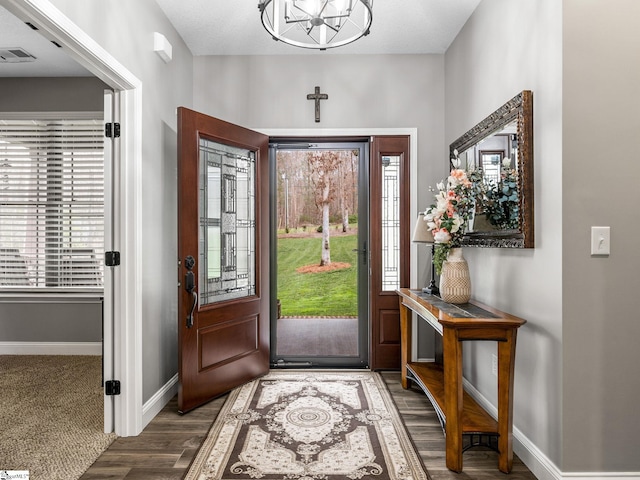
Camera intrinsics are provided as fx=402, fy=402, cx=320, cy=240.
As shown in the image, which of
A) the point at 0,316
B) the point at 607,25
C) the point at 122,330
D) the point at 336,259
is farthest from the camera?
the point at 336,259

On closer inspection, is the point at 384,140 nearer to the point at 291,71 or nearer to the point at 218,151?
the point at 291,71

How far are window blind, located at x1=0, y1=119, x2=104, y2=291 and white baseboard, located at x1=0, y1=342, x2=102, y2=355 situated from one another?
591 mm

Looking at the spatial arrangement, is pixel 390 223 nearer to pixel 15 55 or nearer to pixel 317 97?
pixel 317 97

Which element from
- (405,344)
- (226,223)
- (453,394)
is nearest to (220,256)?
(226,223)

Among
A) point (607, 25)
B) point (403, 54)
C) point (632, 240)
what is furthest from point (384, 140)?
point (632, 240)

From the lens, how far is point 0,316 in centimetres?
419

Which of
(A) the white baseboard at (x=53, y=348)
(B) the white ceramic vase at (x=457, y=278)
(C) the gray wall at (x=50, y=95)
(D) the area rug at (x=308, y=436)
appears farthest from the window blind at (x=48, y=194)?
(B) the white ceramic vase at (x=457, y=278)

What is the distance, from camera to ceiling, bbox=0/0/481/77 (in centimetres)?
295

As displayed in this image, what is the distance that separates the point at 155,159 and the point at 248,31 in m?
1.35

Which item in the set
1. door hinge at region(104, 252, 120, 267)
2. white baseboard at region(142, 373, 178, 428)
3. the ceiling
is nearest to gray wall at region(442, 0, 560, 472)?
the ceiling

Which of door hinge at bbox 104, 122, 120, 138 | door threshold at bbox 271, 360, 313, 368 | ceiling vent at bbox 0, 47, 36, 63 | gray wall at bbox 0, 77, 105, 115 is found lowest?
door threshold at bbox 271, 360, 313, 368

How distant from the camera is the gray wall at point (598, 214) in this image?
6.08 ft

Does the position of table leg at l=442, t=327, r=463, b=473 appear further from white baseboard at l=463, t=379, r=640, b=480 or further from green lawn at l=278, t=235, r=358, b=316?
green lawn at l=278, t=235, r=358, b=316

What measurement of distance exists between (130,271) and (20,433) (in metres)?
1.23
